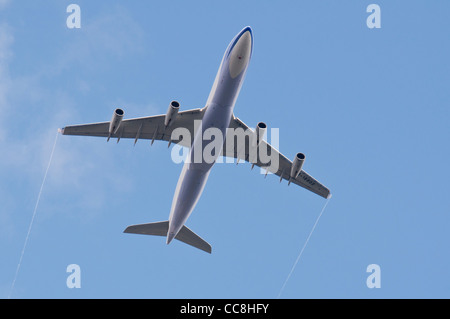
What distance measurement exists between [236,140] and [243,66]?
9216 millimetres

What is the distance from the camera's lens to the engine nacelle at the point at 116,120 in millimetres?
40594

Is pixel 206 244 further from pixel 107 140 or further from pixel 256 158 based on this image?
pixel 107 140

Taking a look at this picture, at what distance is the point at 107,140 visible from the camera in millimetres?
43375

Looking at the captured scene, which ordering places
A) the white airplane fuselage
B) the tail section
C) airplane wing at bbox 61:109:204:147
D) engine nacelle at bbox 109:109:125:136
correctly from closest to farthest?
1. the white airplane fuselage
2. engine nacelle at bbox 109:109:125:136
3. airplane wing at bbox 61:109:204:147
4. the tail section

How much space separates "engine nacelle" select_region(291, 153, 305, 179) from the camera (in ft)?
143

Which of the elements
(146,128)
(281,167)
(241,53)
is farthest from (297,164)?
(146,128)

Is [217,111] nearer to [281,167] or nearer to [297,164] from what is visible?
[297,164]

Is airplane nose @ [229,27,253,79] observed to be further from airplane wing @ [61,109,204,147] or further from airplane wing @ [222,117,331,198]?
airplane wing @ [222,117,331,198]

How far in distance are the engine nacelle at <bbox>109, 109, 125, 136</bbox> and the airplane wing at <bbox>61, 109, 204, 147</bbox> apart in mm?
962

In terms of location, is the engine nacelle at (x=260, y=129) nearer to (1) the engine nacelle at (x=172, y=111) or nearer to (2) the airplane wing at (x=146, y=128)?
(2) the airplane wing at (x=146, y=128)

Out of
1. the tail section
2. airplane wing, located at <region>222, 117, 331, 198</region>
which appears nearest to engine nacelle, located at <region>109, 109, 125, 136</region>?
airplane wing, located at <region>222, 117, 331, 198</region>

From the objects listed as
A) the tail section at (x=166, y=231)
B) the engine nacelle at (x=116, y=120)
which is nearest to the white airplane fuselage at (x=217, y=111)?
the tail section at (x=166, y=231)
